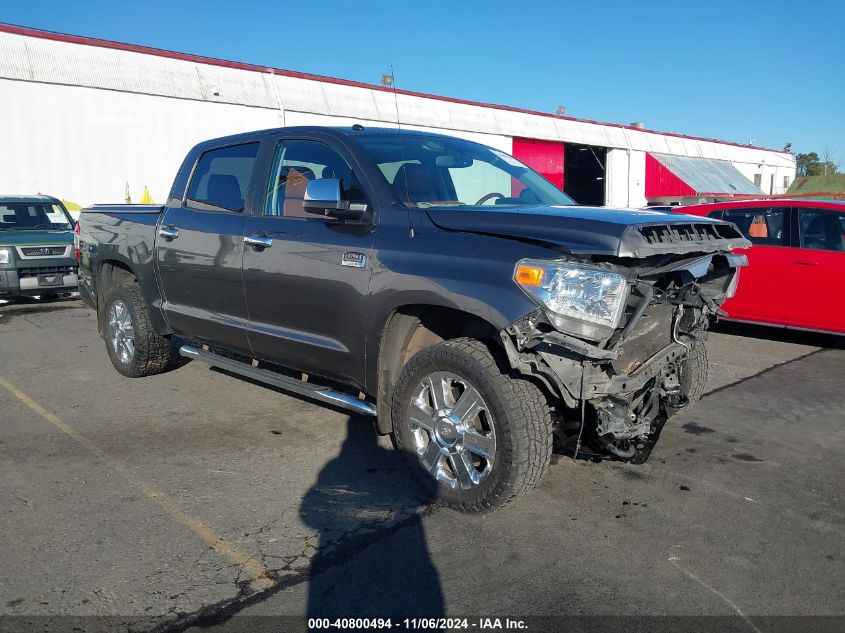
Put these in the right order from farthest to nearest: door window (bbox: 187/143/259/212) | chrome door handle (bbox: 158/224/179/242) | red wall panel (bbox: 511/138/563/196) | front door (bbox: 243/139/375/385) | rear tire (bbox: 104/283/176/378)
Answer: red wall panel (bbox: 511/138/563/196), rear tire (bbox: 104/283/176/378), chrome door handle (bbox: 158/224/179/242), door window (bbox: 187/143/259/212), front door (bbox: 243/139/375/385)

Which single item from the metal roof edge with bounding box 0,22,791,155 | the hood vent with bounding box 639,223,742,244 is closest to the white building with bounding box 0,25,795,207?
the metal roof edge with bounding box 0,22,791,155

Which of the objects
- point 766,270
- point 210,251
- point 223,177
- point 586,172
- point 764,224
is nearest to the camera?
point 210,251

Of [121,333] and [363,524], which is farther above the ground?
[121,333]

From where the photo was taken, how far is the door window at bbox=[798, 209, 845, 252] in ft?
24.0

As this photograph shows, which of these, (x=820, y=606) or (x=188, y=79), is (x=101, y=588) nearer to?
(x=820, y=606)

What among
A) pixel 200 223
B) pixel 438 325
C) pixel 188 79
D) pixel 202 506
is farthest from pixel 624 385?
pixel 188 79

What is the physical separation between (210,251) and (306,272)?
1105 millimetres

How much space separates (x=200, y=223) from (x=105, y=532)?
243cm

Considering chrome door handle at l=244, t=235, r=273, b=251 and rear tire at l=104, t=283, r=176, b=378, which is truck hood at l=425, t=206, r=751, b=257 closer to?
chrome door handle at l=244, t=235, r=273, b=251

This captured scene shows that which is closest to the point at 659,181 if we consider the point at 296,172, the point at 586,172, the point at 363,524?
the point at 586,172

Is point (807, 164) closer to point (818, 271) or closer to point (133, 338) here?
point (818, 271)

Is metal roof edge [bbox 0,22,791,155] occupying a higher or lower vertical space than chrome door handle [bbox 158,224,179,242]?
higher

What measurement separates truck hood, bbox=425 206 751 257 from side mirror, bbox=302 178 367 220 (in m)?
0.44

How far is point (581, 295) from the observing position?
10.4 ft
